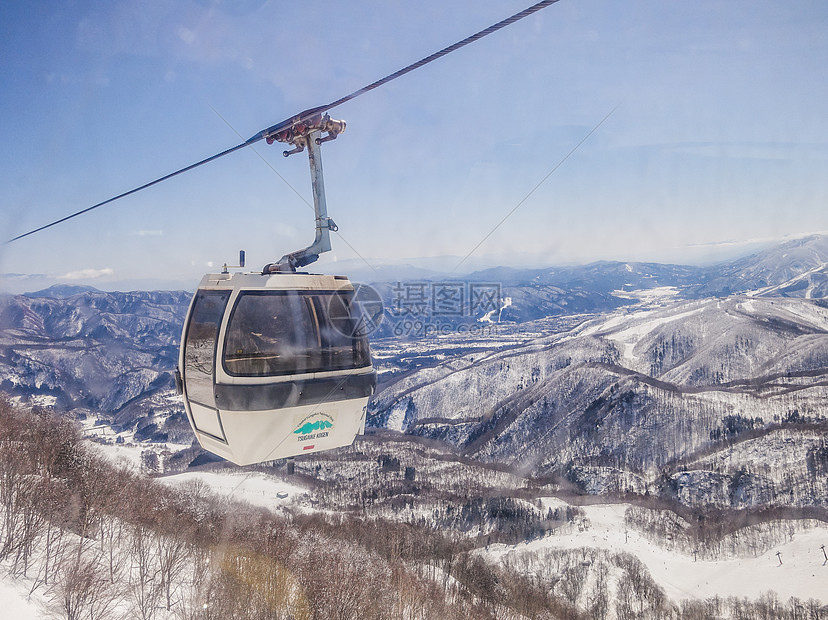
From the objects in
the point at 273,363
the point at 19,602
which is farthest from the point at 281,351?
the point at 19,602

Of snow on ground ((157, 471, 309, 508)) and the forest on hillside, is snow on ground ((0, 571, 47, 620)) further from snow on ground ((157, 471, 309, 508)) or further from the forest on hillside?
snow on ground ((157, 471, 309, 508))

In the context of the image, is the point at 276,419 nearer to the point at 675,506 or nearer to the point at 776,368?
the point at 675,506

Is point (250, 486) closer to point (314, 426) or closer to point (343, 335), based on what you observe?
point (314, 426)

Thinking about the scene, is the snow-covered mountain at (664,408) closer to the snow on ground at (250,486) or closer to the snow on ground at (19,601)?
the snow on ground at (250,486)

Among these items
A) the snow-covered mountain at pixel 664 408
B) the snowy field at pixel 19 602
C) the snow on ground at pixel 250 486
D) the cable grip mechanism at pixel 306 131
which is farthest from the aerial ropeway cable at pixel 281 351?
the snow-covered mountain at pixel 664 408

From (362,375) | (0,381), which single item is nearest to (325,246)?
(362,375)

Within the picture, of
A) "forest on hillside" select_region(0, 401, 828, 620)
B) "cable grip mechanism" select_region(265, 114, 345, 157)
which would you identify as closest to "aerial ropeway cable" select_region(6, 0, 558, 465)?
"cable grip mechanism" select_region(265, 114, 345, 157)
